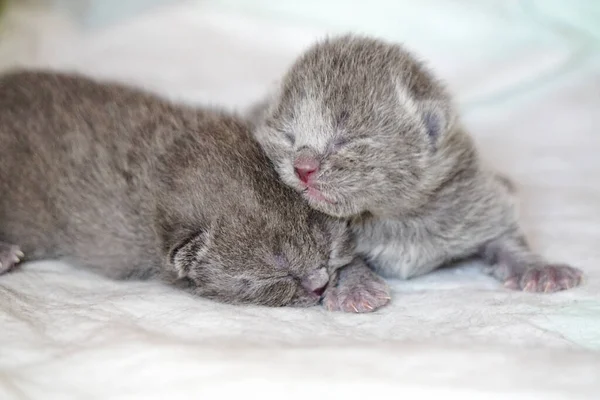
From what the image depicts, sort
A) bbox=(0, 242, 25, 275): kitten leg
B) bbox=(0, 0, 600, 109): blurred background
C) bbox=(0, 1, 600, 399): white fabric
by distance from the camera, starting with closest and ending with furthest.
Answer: bbox=(0, 1, 600, 399): white fabric, bbox=(0, 242, 25, 275): kitten leg, bbox=(0, 0, 600, 109): blurred background

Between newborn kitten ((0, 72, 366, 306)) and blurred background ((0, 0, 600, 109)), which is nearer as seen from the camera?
newborn kitten ((0, 72, 366, 306))

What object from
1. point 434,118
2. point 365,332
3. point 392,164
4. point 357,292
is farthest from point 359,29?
point 365,332

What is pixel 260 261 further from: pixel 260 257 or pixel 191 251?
pixel 191 251

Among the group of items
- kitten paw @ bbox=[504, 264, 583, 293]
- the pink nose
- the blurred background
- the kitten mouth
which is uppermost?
the blurred background

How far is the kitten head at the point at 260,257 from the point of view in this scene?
1689 millimetres

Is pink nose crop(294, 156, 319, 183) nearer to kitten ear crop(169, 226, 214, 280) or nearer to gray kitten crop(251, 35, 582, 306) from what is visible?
gray kitten crop(251, 35, 582, 306)

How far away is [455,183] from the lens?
1.92 metres

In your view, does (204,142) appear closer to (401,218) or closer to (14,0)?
(401,218)

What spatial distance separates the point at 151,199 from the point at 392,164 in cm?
61

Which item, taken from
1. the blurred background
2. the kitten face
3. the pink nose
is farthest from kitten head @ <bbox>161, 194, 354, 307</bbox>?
the blurred background

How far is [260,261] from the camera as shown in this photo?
5.55 ft

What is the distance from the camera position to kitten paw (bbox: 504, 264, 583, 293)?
178 centimetres

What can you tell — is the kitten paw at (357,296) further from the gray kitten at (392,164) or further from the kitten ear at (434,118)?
the kitten ear at (434,118)

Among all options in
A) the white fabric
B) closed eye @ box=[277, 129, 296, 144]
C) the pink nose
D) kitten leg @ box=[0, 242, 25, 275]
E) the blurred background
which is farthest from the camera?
the blurred background
